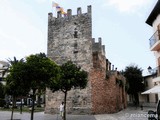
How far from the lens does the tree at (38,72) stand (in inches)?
634

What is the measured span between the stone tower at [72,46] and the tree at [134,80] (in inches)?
850

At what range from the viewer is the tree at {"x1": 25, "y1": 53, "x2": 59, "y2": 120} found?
52.8 feet

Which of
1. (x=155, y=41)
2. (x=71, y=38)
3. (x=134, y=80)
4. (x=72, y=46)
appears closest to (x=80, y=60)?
(x=72, y=46)

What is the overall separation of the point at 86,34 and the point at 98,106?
8.54 meters

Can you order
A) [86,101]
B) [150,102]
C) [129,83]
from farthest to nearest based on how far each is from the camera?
[129,83] → [150,102] → [86,101]

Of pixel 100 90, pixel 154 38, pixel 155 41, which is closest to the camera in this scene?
pixel 155 41

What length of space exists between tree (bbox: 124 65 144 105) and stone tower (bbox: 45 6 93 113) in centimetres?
2159

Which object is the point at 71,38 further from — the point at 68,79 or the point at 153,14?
the point at 153,14

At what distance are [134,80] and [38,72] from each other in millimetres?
35200

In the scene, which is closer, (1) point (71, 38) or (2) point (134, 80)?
(1) point (71, 38)

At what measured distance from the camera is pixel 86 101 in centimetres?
2800

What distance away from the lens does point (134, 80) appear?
48.5m

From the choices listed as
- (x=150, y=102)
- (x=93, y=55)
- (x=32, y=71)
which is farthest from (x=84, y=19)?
(x=150, y=102)

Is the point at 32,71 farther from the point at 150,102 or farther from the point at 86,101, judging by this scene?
the point at 150,102
